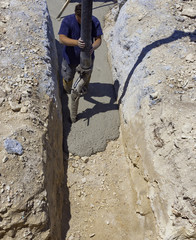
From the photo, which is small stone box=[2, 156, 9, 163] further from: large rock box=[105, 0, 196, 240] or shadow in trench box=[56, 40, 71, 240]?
large rock box=[105, 0, 196, 240]

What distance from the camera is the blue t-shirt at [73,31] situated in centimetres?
362

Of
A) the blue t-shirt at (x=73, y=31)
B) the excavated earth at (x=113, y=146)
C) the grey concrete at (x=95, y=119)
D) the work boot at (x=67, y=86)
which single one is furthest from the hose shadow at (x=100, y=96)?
the blue t-shirt at (x=73, y=31)

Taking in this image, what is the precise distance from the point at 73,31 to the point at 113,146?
1.93 meters

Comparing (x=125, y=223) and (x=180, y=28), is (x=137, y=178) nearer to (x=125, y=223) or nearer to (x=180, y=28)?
(x=125, y=223)

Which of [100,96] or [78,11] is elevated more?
[78,11]

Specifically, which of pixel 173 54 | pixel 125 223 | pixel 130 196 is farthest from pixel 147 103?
pixel 125 223

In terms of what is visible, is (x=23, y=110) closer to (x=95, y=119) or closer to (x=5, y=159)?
(x=5, y=159)

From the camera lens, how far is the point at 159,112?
11.2ft

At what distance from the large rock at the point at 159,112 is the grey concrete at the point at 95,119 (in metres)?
0.22

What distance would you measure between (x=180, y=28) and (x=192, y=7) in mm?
788

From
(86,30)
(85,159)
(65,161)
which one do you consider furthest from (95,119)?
(86,30)

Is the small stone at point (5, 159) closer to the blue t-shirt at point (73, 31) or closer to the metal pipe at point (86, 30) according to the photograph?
the metal pipe at point (86, 30)

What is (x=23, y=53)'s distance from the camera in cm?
382

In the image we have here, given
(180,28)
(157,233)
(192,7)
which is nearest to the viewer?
(157,233)
